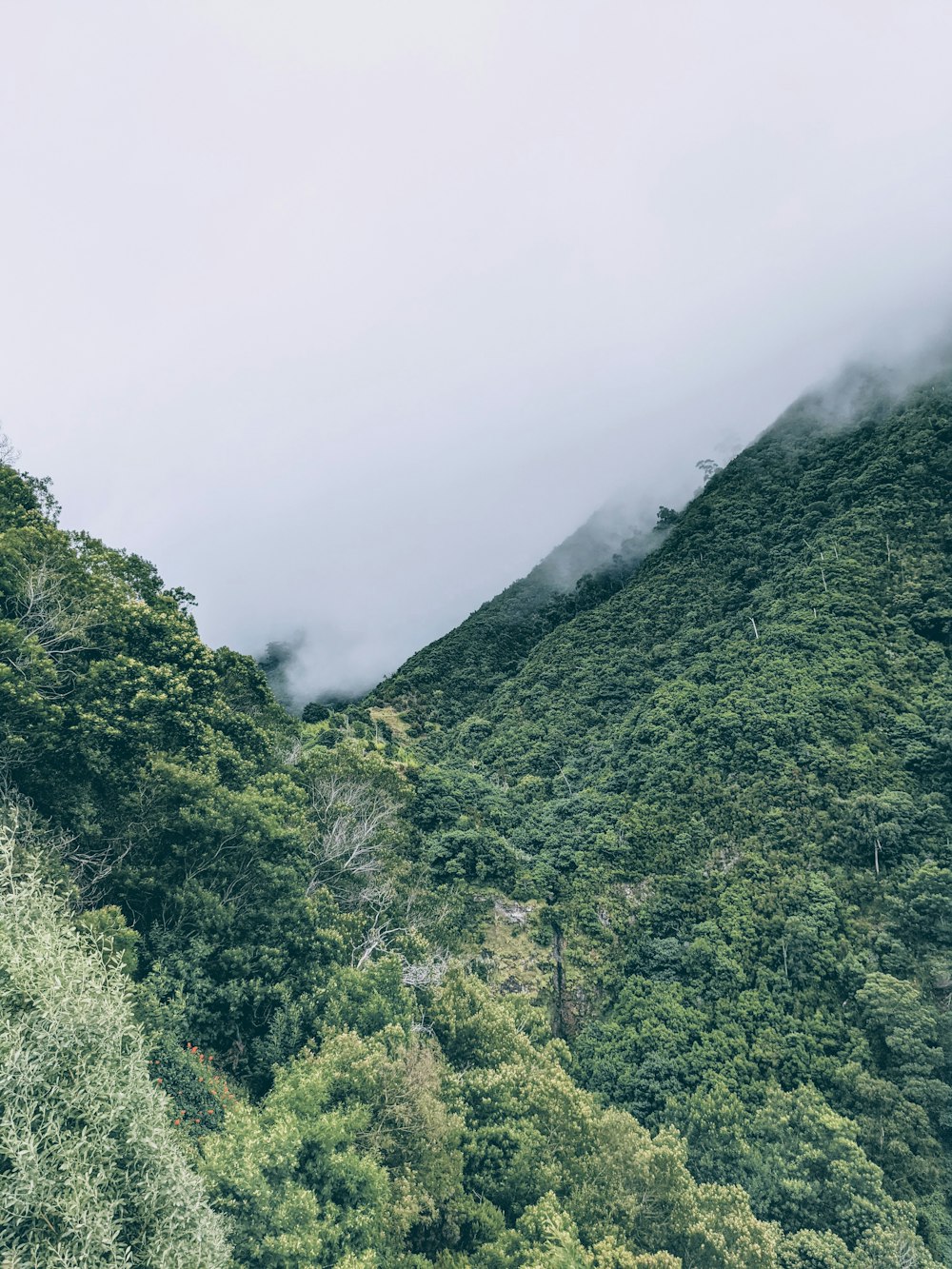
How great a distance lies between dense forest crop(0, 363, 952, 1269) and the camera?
44.4 ft

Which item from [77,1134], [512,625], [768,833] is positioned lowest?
[768,833]

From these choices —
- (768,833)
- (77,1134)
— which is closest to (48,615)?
(77,1134)

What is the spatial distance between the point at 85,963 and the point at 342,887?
18.3 metres

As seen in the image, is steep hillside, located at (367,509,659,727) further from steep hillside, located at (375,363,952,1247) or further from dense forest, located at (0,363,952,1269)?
dense forest, located at (0,363,952,1269)

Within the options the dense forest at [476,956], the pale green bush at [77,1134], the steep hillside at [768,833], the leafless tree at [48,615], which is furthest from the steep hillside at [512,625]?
the pale green bush at [77,1134]

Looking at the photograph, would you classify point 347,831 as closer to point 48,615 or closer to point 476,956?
point 48,615

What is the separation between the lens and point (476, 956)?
40.9 metres

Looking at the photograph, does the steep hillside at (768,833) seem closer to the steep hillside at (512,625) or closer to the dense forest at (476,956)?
the dense forest at (476,956)

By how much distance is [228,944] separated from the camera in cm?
2212

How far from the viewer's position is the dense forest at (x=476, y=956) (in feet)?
44.4

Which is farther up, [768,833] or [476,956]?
[476,956]

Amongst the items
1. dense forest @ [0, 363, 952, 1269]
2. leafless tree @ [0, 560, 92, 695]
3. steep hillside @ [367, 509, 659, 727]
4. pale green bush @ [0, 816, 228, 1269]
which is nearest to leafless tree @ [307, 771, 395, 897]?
dense forest @ [0, 363, 952, 1269]

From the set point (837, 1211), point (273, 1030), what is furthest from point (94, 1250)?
point (837, 1211)

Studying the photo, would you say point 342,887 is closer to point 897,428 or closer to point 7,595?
point 7,595
